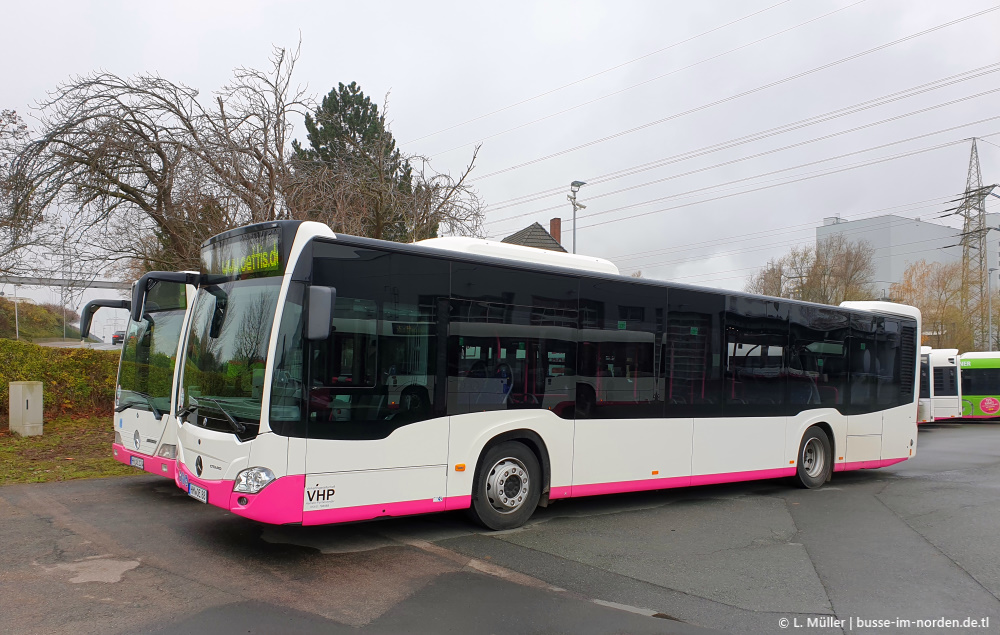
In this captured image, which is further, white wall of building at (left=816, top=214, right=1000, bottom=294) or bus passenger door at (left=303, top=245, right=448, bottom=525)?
white wall of building at (left=816, top=214, right=1000, bottom=294)

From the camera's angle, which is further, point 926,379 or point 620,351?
point 926,379

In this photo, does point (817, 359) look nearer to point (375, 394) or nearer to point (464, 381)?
point (464, 381)

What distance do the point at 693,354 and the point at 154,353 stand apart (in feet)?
24.6

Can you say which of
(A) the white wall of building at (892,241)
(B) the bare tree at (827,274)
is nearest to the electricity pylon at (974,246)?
(B) the bare tree at (827,274)

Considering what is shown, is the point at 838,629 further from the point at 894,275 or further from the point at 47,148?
the point at 894,275

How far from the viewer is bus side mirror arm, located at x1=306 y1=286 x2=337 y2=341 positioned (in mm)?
5738

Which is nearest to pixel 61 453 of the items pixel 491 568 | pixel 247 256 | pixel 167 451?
pixel 167 451

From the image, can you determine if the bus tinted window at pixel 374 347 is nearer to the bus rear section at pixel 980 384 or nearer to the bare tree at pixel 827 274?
the bus rear section at pixel 980 384

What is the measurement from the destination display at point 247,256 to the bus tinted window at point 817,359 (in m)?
8.17

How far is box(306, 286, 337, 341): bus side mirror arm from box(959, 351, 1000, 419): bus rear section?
96.6 feet

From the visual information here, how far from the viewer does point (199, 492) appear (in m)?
6.33

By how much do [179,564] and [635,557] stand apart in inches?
165

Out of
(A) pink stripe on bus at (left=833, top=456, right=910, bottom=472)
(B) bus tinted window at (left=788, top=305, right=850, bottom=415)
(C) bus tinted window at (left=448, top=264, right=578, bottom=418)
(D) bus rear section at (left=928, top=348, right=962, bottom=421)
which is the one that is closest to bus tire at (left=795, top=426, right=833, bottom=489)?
(A) pink stripe on bus at (left=833, top=456, right=910, bottom=472)

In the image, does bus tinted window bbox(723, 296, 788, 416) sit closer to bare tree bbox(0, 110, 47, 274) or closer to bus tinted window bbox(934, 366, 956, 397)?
bare tree bbox(0, 110, 47, 274)
